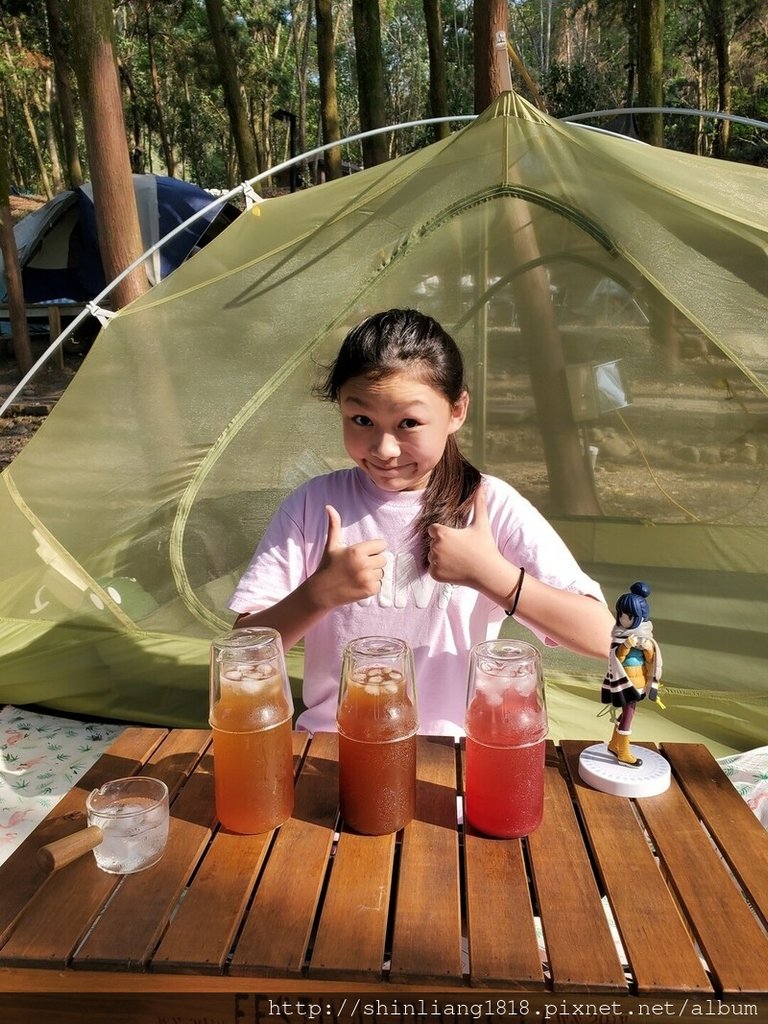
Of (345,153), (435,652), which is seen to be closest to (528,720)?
(435,652)

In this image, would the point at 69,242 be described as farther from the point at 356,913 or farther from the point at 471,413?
the point at 356,913

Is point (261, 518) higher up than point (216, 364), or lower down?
lower down

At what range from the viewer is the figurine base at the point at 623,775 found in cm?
109

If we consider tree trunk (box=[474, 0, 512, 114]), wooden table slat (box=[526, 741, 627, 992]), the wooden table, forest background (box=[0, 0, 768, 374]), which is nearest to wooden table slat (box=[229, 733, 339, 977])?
the wooden table

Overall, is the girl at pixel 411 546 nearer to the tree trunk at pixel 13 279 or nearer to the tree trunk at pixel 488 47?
the tree trunk at pixel 488 47

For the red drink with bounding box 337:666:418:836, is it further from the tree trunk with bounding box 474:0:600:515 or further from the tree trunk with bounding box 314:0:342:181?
the tree trunk with bounding box 314:0:342:181

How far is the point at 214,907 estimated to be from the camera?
34.9 inches

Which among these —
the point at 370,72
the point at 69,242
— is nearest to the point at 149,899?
the point at 370,72

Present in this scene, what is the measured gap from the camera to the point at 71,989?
82 centimetres

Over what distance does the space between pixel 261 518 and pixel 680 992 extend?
6.03 feet

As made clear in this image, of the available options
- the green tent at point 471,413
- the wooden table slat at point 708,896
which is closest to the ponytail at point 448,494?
the wooden table slat at point 708,896

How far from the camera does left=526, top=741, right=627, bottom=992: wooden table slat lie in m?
0.79

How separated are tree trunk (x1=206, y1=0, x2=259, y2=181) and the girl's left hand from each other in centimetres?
795

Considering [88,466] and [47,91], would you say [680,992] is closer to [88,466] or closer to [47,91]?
[88,466]
